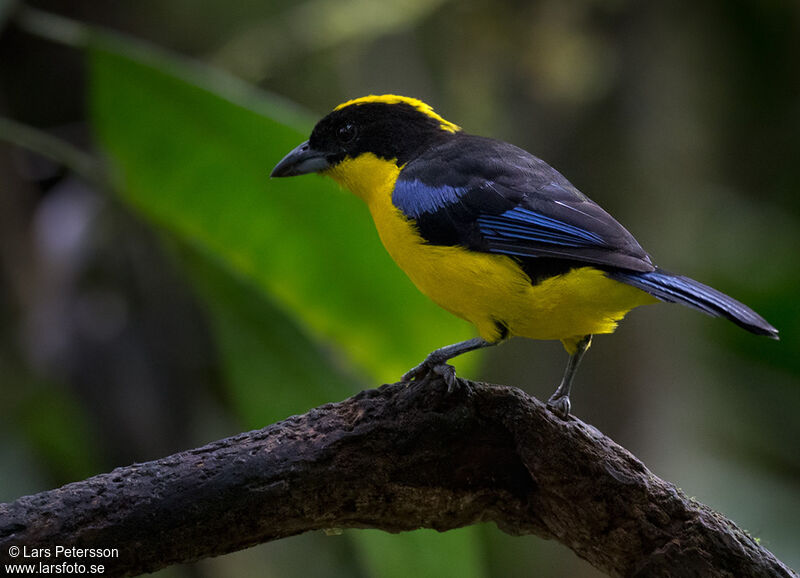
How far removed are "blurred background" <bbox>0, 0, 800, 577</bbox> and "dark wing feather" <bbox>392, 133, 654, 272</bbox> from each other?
963 mm

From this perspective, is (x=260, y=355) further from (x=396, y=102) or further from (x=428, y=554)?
(x=396, y=102)

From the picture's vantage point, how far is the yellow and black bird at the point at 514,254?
306 centimetres

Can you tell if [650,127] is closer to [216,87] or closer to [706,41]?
[706,41]

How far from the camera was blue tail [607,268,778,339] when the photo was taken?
2674mm

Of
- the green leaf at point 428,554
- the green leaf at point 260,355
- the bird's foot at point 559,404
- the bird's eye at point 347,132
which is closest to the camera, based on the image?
the bird's foot at point 559,404

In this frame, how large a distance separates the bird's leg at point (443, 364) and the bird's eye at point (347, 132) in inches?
48.8

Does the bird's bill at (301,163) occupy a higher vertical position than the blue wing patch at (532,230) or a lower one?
higher

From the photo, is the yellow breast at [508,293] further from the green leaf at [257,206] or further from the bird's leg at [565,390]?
the green leaf at [257,206]

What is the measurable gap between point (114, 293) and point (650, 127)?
4.03 meters

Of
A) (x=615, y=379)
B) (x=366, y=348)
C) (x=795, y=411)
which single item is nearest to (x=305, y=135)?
(x=366, y=348)

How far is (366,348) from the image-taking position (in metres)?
4.43

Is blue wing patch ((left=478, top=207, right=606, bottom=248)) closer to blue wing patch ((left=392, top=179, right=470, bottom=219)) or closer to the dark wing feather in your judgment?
the dark wing feather

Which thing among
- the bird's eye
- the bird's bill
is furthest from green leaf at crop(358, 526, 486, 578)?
the bird's eye

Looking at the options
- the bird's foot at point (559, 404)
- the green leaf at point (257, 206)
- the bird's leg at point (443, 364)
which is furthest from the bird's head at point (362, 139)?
the bird's foot at point (559, 404)
